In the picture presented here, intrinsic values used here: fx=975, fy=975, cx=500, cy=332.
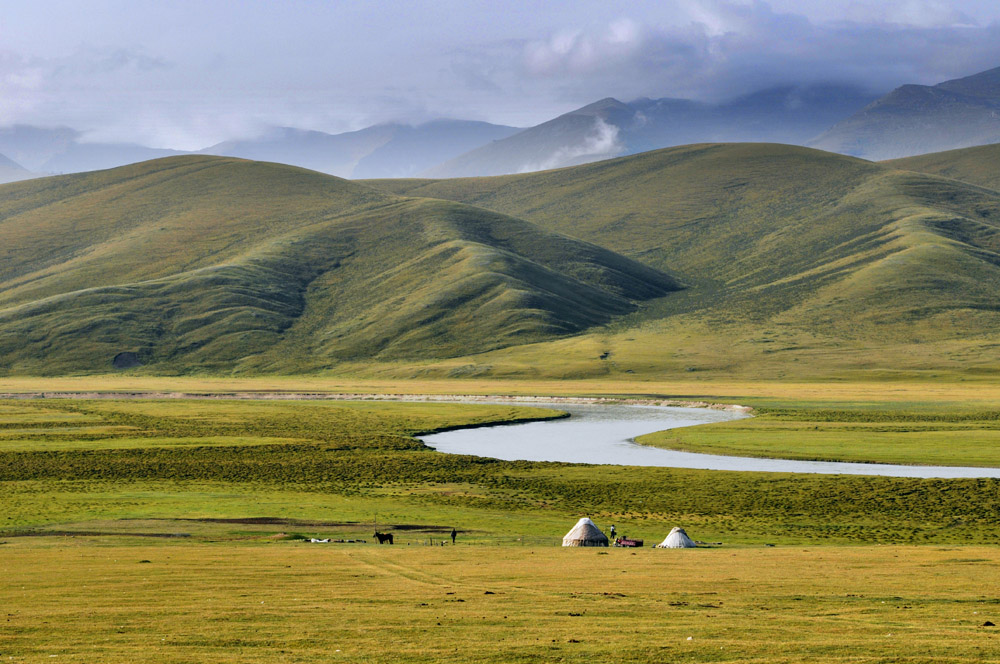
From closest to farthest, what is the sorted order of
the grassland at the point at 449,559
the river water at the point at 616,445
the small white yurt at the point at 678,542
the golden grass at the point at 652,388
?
the grassland at the point at 449,559, the small white yurt at the point at 678,542, the river water at the point at 616,445, the golden grass at the point at 652,388

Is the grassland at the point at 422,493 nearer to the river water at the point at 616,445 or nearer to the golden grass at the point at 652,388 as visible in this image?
the river water at the point at 616,445

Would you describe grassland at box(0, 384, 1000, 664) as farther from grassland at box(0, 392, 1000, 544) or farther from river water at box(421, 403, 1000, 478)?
river water at box(421, 403, 1000, 478)

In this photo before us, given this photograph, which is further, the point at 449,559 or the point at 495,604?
the point at 449,559

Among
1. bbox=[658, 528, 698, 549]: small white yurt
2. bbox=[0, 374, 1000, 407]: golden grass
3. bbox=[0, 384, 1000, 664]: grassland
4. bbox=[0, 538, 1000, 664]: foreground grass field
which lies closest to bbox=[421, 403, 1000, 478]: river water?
bbox=[0, 384, 1000, 664]: grassland

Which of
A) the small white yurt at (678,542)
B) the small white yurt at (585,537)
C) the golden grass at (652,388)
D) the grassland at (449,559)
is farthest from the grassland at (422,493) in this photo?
the golden grass at (652,388)

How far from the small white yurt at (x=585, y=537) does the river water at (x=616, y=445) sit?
30.8m

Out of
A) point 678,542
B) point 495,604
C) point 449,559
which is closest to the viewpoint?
point 495,604

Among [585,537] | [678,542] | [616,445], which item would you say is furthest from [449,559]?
[616,445]

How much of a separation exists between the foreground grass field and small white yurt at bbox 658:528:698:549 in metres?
2.21

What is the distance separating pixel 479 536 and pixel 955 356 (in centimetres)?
17861

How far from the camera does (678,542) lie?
4147 centimetres

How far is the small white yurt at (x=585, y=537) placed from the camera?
42.6 metres

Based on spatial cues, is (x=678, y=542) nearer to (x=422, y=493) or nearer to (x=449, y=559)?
(x=449, y=559)

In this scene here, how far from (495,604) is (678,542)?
52.6ft
